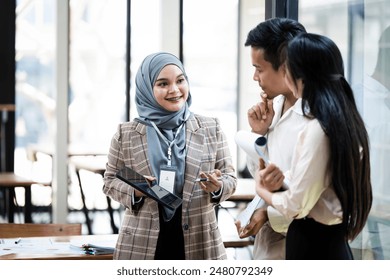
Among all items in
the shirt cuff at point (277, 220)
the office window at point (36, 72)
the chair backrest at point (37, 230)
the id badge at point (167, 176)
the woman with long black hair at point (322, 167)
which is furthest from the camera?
the office window at point (36, 72)

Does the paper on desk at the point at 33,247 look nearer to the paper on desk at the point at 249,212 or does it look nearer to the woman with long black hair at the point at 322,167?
the paper on desk at the point at 249,212

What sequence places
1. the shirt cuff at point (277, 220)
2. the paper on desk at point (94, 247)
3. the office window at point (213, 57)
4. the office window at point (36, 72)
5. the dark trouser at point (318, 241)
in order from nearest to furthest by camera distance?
1. the dark trouser at point (318, 241)
2. the shirt cuff at point (277, 220)
3. the paper on desk at point (94, 247)
4. the office window at point (213, 57)
5. the office window at point (36, 72)

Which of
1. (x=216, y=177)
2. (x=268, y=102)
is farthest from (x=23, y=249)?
(x=268, y=102)

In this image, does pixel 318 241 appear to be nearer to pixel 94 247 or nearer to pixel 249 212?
pixel 249 212

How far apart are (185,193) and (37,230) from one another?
4.28ft

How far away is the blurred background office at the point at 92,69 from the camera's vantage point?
22.3ft

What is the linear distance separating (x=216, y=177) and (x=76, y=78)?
452 centimetres

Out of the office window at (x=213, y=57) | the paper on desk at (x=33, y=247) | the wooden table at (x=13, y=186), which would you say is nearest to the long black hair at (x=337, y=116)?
the paper on desk at (x=33, y=247)

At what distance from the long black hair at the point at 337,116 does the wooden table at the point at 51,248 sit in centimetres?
130

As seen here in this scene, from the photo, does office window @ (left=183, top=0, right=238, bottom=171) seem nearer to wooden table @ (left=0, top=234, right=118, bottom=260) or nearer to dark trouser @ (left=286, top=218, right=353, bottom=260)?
wooden table @ (left=0, top=234, right=118, bottom=260)

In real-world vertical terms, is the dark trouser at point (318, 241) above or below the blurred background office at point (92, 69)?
below

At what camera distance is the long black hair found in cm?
211

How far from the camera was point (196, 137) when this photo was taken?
2908 millimetres

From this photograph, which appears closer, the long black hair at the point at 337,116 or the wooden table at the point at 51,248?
the long black hair at the point at 337,116
